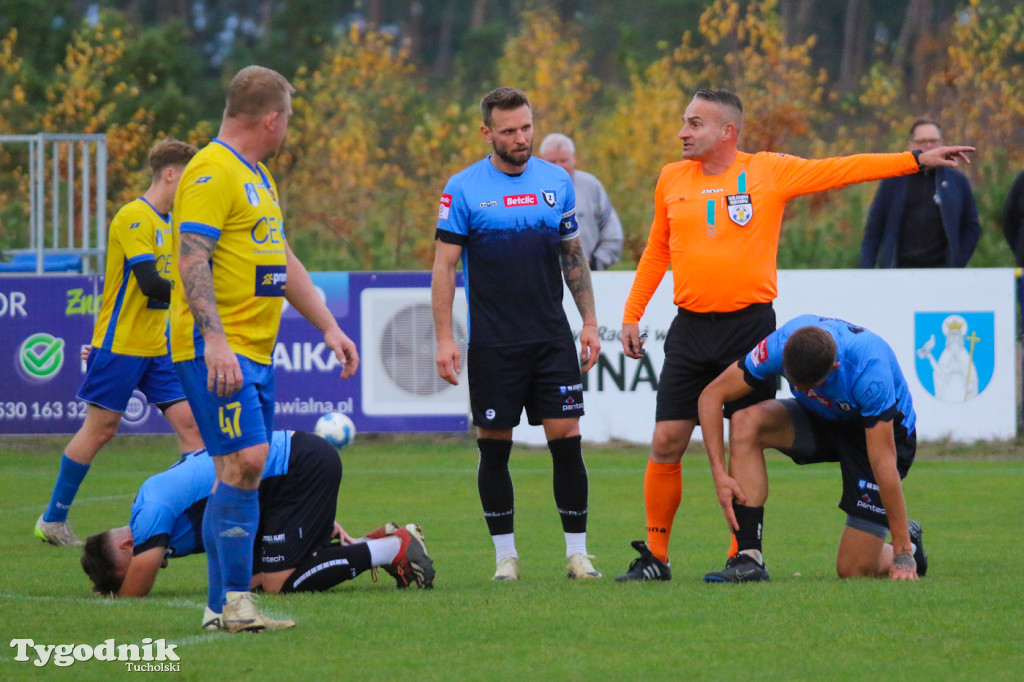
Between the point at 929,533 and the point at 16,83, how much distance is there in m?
23.0

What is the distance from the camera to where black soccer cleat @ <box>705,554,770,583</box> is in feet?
20.0

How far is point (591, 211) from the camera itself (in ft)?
38.0

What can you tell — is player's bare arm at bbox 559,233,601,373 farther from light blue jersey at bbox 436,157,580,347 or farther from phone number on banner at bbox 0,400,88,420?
phone number on banner at bbox 0,400,88,420

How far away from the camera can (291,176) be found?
82.6 feet

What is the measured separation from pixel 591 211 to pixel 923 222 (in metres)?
2.87

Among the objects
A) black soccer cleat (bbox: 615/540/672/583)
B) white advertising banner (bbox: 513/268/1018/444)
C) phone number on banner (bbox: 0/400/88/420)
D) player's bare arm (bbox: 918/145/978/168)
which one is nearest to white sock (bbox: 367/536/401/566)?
black soccer cleat (bbox: 615/540/672/583)

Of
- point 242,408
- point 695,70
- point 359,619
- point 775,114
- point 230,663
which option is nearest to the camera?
point 230,663

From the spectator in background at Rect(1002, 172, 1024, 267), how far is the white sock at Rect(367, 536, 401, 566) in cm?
768

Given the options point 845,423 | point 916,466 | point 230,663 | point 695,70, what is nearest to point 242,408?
point 230,663

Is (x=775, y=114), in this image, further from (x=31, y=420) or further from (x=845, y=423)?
(x=845, y=423)

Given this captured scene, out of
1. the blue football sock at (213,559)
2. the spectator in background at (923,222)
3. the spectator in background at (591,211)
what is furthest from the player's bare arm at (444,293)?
the spectator in background at (923,222)

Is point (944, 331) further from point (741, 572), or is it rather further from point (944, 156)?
point (741, 572)

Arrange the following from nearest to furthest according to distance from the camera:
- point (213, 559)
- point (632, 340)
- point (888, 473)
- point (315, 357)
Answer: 1. point (213, 559)
2. point (888, 473)
3. point (632, 340)
4. point (315, 357)

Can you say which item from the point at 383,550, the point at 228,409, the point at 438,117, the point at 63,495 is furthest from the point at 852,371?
the point at 438,117
